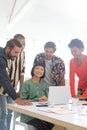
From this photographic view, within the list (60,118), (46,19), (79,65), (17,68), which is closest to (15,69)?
(17,68)

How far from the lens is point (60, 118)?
6.13ft

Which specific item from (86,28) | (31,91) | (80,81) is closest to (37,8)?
(86,28)

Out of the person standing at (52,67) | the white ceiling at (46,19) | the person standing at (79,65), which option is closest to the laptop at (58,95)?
the person standing at (79,65)

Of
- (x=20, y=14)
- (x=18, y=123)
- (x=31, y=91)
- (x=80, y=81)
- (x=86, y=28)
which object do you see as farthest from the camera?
(x=86, y=28)

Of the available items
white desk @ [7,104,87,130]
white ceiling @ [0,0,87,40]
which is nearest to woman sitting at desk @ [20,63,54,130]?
white desk @ [7,104,87,130]

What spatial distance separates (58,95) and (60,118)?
62 centimetres

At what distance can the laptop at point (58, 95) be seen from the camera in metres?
2.40

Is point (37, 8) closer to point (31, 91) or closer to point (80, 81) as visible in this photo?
point (80, 81)

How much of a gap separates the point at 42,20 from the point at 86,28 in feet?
2.60

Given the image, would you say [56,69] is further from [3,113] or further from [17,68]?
[3,113]

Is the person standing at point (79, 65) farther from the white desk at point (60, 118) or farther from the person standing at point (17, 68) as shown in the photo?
the white desk at point (60, 118)

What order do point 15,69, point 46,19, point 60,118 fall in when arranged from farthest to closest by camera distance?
point 46,19, point 15,69, point 60,118

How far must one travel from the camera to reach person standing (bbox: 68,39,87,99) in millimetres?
2853

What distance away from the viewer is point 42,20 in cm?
→ 443
